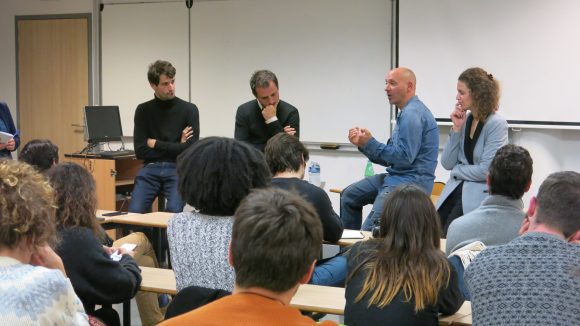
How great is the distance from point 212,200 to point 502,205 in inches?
50.4

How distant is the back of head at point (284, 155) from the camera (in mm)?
3654

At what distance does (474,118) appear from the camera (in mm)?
4734

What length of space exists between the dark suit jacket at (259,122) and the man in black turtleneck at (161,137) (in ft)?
1.43

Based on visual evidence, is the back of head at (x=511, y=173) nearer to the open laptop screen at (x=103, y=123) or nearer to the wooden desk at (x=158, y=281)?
the wooden desk at (x=158, y=281)

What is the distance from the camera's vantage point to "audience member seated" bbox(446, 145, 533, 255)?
3.00m

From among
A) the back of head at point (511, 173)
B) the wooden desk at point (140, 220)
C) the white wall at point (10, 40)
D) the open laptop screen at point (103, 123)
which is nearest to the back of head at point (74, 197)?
the wooden desk at point (140, 220)

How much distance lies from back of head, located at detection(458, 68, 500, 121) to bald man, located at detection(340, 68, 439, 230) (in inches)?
12.4

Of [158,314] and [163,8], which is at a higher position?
[163,8]

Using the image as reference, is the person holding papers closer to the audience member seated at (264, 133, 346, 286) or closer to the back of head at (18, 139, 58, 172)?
the back of head at (18, 139, 58, 172)

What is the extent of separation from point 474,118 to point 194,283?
2.78m

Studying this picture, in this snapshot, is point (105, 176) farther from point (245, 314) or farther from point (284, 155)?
point (245, 314)

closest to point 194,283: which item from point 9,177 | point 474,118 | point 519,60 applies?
point 9,177

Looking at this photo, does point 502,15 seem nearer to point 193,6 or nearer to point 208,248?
point 193,6

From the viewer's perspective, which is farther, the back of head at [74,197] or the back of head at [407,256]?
the back of head at [74,197]
